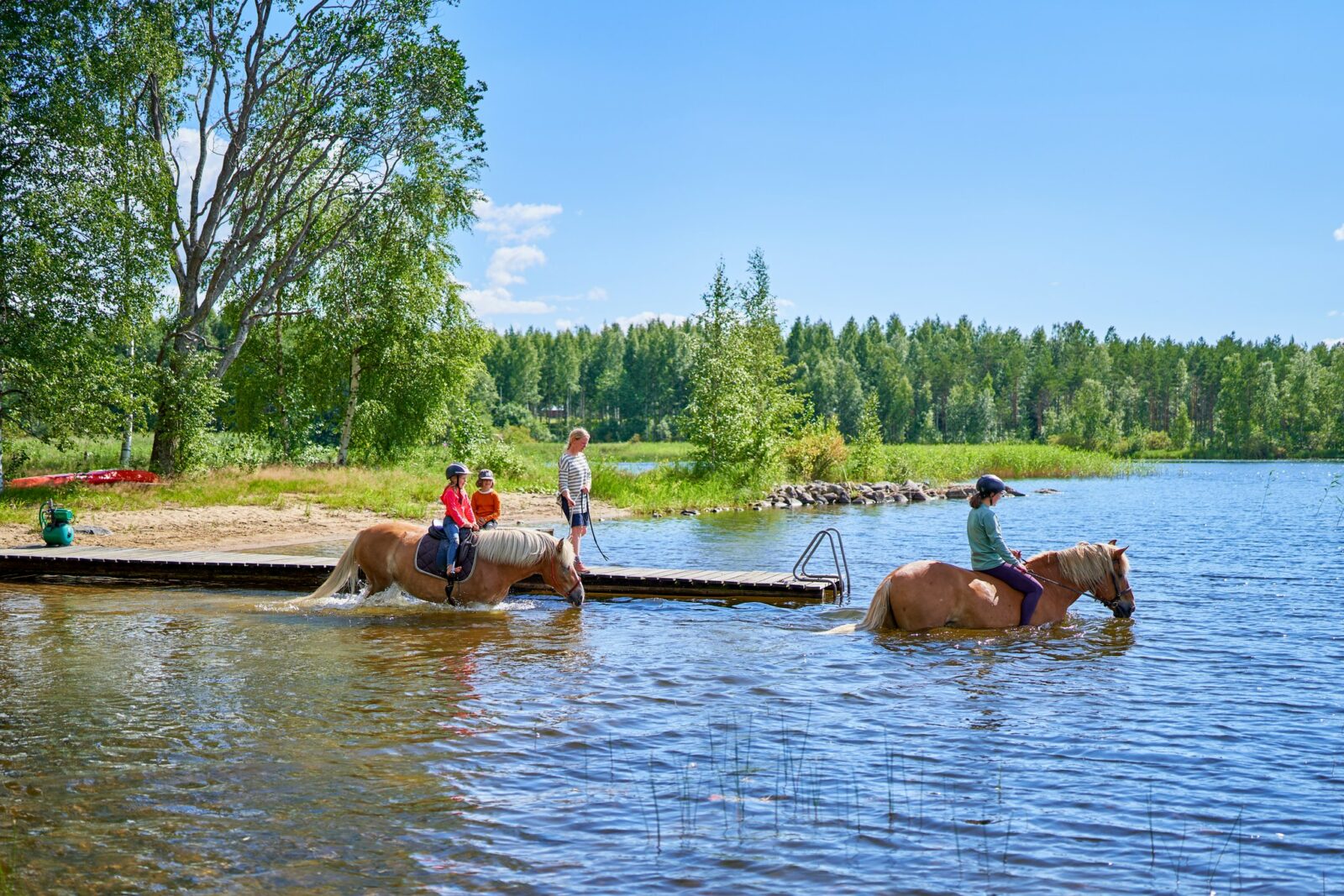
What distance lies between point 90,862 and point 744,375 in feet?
116

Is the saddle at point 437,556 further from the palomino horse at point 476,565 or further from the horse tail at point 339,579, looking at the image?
the horse tail at point 339,579

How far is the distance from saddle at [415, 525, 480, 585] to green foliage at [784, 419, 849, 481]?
3385 centimetres

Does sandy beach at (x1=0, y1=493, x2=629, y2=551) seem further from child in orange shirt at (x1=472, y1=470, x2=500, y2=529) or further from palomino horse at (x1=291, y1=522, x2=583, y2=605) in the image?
child in orange shirt at (x1=472, y1=470, x2=500, y2=529)

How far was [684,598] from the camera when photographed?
50.9 feet

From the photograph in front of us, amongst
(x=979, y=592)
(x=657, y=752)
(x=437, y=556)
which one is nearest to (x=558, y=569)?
(x=437, y=556)

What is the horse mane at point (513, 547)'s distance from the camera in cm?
1362

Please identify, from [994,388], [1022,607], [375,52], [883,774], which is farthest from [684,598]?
[994,388]

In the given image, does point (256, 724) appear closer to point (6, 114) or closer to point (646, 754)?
point (646, 754)

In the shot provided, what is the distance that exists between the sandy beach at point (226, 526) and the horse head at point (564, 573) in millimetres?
9709

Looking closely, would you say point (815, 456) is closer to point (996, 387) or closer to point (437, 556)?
point (437, 556)

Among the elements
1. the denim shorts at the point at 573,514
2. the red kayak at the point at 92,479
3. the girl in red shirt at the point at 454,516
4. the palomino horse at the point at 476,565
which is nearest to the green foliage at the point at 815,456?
the red kayak at the point at 92,479

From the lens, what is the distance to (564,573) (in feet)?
45.7

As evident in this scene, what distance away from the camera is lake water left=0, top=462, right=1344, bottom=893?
18.8 ft

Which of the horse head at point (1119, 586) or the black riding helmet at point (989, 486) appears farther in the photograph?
the horse head at point (1119, 586)
